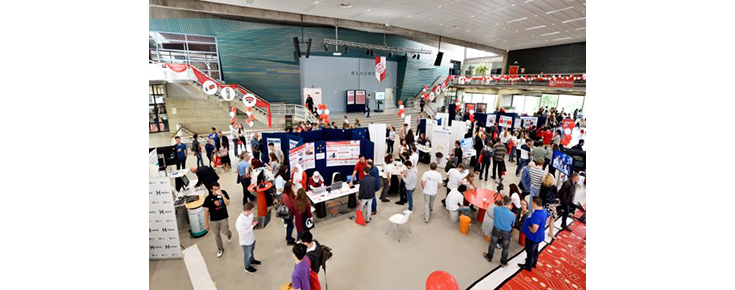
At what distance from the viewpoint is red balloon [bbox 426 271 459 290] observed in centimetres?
323

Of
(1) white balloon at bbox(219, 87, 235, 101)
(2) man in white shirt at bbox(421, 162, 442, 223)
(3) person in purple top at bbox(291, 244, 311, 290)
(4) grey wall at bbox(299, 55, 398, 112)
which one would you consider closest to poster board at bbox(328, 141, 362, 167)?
(2) man in white shirt at bbox(421, 162, 442, 223)

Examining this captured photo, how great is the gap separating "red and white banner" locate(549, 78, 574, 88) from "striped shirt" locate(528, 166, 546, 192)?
41.7 ft

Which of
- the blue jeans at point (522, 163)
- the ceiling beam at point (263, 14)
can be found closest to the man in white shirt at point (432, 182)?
the blue jeans at point (522, 163)

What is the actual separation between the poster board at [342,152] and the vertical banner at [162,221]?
12.0 feet

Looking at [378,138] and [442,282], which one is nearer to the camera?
[442,282]

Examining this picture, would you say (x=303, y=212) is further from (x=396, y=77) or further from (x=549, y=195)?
(x=396, y=77)

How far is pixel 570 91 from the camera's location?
16266mm

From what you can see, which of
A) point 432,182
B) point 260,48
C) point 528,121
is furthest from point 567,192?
point 260,48

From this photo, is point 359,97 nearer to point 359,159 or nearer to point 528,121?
point 528,121

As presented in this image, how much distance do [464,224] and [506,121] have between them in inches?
325

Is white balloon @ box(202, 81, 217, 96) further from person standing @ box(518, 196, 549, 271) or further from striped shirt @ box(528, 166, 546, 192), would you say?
person standing @ box(518, 196, 549, 271)

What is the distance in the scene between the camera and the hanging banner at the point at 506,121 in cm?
1209

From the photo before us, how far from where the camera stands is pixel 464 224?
556cm

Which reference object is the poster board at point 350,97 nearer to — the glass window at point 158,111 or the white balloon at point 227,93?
the white balloon at point 227,93
